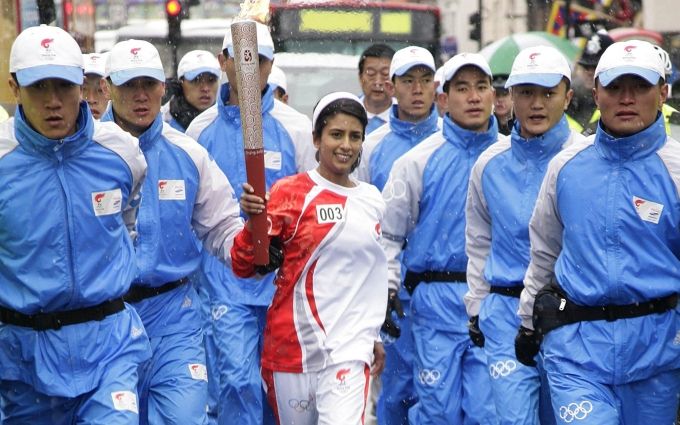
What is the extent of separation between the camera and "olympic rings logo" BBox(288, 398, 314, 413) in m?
6.56

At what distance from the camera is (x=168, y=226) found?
24.8 ft

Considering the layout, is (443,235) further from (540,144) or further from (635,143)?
(635,143)

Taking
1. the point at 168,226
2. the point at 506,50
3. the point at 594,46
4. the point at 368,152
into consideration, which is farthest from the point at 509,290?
→ the point at 506,50

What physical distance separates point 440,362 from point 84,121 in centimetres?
303

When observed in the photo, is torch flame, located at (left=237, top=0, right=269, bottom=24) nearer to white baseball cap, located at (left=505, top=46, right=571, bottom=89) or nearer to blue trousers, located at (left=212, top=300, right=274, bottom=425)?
white baseball cap, located at (left=505, top=46, right=571, bottom=89)

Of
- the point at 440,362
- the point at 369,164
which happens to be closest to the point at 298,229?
the point at 440,362

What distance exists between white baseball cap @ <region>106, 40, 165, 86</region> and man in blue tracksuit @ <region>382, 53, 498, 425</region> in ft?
5.13

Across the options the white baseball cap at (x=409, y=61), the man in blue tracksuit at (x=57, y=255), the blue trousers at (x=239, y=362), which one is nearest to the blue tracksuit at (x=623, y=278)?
the man in blue tracksuit at (x=57, y=255)

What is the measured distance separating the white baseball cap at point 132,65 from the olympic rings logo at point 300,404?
82.9 inches

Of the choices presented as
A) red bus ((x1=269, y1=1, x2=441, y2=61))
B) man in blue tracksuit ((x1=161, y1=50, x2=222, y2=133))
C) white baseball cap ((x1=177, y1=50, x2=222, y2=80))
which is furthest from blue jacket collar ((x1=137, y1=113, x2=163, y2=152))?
red bus ((x1=269, y1=1, x2=441, y2=61))

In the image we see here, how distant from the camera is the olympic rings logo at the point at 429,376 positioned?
8.55 m

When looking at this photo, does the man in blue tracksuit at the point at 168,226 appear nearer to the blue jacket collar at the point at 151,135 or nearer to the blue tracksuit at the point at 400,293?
the blue jacket collar at the point at 151,135

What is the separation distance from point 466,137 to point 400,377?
1519 millimetres

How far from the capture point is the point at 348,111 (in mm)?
6793
